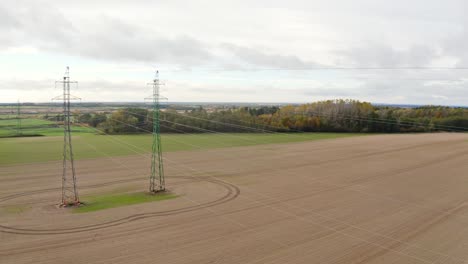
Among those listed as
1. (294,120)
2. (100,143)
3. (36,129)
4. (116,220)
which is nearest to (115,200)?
(116,220)

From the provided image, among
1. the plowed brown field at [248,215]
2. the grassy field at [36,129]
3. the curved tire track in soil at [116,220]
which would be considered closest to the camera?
the plowed brown field at [248,215]

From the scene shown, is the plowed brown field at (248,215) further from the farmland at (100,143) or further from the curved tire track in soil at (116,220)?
the farmland at (100,143)

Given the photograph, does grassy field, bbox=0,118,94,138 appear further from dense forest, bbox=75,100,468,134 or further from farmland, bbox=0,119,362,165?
dense forest, bbox=75,100,468,134

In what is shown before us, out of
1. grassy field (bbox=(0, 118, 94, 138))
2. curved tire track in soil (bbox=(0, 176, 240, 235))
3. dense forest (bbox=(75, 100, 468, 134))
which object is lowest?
curved tire track in soil (bbox=(0, 176, 240, 235))

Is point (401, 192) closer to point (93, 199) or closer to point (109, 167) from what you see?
point (93, 199)

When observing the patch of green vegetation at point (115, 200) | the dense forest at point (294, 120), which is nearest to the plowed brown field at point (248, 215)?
the patch of green vegetation at point (115, 200)

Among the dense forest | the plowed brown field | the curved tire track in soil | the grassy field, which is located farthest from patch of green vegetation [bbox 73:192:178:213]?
the grassy field
